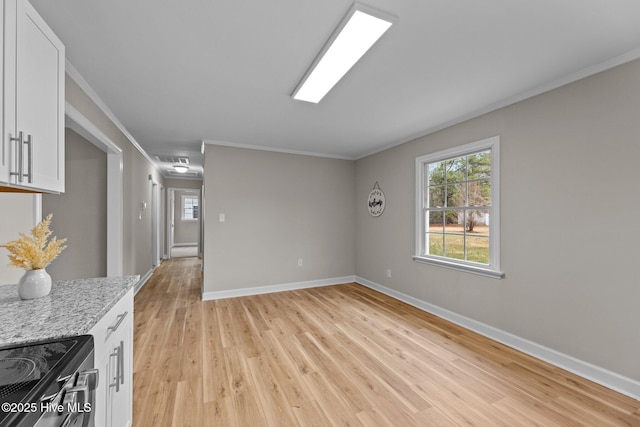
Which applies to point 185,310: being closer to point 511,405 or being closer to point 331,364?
point 331,364

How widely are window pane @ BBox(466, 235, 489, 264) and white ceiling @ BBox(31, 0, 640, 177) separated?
4.69 ft

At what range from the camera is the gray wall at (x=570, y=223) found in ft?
6.47

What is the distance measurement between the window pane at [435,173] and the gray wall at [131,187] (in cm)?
388

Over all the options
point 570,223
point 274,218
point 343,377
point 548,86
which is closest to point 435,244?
point 570,223

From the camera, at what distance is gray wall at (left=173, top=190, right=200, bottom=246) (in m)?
10.2

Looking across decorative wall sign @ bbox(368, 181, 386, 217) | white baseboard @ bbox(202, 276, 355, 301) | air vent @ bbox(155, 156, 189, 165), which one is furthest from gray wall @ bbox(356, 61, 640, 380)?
air vent @ bbox(155, 156, 189, 165)

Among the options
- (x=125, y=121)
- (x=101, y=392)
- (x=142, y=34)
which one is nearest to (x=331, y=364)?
(x=101, y=392)

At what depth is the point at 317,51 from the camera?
189 centimetres

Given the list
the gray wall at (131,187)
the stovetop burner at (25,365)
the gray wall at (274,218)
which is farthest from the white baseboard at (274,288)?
the stovetop burner at (25,365)

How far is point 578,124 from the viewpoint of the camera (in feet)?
7.28

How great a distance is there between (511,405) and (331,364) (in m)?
1.31

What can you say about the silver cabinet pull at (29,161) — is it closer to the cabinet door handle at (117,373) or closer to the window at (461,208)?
the cabinet door handle at (117,373)

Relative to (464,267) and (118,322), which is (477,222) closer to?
(464,267)

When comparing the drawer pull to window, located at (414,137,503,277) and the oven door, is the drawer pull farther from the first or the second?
window, located at (414,137,503,277)
